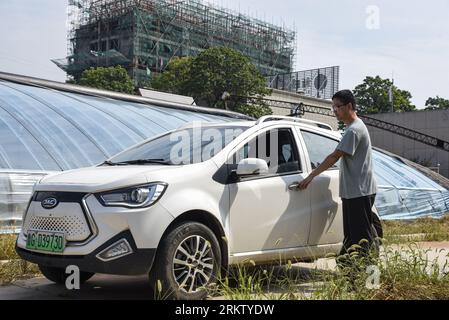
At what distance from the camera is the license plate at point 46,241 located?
447cm

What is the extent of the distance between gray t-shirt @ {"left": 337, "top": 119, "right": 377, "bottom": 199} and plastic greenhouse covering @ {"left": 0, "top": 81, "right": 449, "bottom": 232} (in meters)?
5.31

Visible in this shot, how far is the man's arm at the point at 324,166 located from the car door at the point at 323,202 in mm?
193

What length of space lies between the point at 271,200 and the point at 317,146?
3.80ft

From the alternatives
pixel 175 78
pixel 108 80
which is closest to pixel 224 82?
pixel 175 78

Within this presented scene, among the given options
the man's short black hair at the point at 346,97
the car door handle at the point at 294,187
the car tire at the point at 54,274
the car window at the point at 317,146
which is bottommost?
the car tire at the point at 54,274

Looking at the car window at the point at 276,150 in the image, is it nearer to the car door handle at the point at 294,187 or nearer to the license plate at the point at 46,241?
the car door handle at the point at 294,187

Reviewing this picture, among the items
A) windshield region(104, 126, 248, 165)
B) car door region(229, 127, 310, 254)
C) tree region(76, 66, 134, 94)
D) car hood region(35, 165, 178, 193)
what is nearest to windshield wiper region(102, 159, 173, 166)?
windshield region(104, 126, 248, 165)

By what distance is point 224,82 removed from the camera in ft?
160

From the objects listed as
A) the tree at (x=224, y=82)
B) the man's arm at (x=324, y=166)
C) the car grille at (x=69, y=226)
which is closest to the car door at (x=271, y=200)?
the man's arm at (x=324, y=166)

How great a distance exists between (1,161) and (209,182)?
6208 millimetres

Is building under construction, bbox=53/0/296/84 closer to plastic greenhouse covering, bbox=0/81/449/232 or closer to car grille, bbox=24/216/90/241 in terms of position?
plastic greenhouse covering, bbox=0/81/449/232

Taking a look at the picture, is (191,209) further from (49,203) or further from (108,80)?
(108,80)

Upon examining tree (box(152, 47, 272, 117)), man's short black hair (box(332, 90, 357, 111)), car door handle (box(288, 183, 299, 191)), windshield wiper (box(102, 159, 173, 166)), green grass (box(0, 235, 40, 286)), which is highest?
tree (box(152, 47, 272, 117))

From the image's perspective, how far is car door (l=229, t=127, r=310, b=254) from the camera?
5082mm
